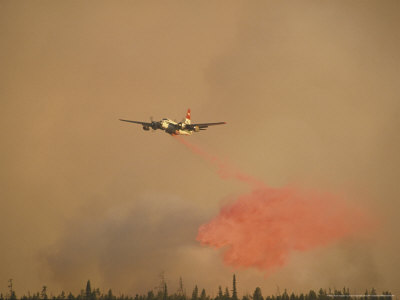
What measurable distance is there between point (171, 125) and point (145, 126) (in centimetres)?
722

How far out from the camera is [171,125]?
14938 cm

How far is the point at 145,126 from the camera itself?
151 meters

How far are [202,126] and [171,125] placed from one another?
8.33 meters

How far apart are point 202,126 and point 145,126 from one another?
49.5ft

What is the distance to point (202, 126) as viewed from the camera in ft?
496
